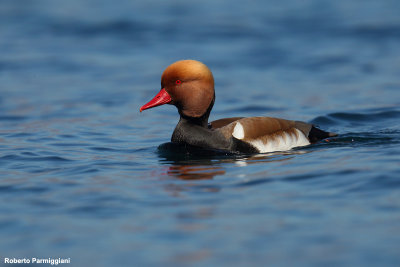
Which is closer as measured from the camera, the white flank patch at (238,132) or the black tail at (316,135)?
the white flank patch at (238,132)

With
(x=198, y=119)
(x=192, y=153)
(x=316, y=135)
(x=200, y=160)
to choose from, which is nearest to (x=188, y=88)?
(x=198, y=119)

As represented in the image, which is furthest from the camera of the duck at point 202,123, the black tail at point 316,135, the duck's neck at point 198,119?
the black tail at point 316,135

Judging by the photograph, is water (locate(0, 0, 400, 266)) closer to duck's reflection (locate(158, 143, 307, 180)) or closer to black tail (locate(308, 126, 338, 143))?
duck's reflection (locate(158, 143, 307, 180))

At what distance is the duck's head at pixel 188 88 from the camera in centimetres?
805

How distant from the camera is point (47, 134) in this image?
9.83 meters

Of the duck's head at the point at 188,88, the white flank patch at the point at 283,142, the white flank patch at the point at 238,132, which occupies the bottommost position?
the white flank patch at the point at 283,142

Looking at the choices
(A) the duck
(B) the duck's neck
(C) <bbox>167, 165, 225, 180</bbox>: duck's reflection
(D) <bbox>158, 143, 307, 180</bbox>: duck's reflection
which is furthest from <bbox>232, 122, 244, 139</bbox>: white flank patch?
(C) <bbox>167, 165, 225, 180</bbox>: duck's reflection

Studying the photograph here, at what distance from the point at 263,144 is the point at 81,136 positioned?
9.46 ft

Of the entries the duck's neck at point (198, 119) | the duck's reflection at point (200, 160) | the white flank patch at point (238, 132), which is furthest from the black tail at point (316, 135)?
the duck's neck at point (198, 119)

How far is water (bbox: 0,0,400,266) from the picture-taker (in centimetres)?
504

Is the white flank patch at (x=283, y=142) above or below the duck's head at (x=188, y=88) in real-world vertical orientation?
below

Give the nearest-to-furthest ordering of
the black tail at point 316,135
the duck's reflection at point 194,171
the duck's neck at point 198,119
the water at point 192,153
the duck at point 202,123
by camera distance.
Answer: the water at point 192,153
the duck's reflection at point 194,171
the duck at point 202,123
the duck's neck at point 198,119
the black tail at point 316,135

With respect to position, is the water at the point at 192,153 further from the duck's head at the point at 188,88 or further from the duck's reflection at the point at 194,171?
the duck's head at the point at 188,88

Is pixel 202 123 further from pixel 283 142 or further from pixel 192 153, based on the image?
pixel 283 142
